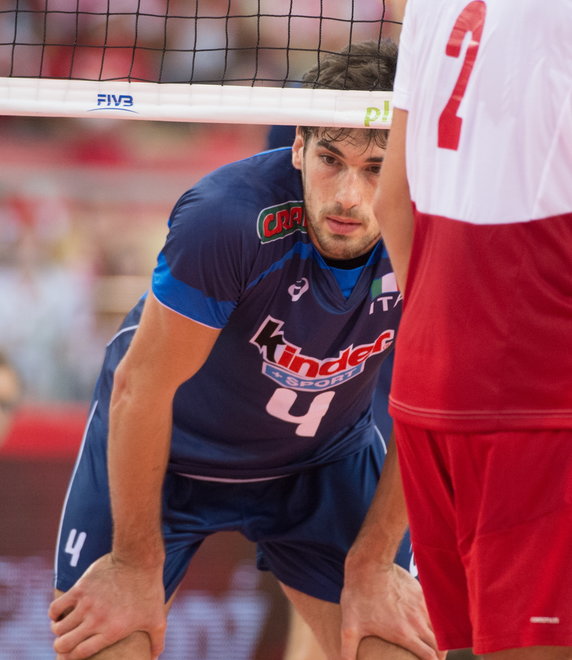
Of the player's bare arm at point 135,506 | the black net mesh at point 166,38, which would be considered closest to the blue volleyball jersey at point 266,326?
the player's bare arm at point 135,506

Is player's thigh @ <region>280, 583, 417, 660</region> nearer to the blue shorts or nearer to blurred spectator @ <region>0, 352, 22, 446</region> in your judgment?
the blue shorts

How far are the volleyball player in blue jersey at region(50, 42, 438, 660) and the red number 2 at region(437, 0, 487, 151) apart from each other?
0.84m

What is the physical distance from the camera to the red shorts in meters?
1.43

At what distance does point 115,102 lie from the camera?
2600 mm

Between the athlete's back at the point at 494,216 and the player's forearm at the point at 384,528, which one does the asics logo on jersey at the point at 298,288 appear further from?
the athlete's back at the point at 494,216

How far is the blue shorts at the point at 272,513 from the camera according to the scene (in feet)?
9.28

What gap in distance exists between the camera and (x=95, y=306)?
5746 mm

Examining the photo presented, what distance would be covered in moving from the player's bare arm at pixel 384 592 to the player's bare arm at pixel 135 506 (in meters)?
0.48

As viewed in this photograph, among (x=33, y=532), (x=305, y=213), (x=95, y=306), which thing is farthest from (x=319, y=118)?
(x=95, y=306)

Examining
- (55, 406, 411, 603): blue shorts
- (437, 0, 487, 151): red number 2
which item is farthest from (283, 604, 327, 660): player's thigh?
(437, 0, 487, 151): red number 2

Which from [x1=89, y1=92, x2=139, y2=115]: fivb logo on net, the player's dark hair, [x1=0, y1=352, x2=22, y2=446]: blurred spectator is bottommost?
[x1=0, y1=352, x2=22, y2=446]: blurred spectator

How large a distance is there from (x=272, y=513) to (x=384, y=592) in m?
0.43

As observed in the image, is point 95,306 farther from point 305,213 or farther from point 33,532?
point 305,213

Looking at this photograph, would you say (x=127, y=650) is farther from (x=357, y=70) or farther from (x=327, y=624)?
(x=357, y=70)
